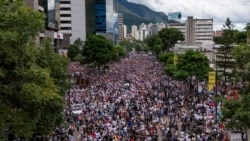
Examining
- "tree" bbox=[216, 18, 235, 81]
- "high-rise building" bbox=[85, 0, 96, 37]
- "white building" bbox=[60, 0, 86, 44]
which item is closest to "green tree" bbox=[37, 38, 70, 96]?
"tree" bbox=[216, 18, 235, 81]

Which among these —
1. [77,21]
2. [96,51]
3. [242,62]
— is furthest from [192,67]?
[77,21]

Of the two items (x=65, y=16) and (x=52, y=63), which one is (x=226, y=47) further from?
(x=65, y=16)

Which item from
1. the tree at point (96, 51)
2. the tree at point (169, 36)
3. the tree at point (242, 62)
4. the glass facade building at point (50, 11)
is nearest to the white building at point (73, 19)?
the tree at point (169, 36)

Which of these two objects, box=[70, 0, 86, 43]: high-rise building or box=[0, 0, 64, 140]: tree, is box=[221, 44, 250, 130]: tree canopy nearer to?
box=[0, 0, 64, 140]: tree

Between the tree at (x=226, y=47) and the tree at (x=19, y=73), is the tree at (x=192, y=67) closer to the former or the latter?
the tree at (x=226, y=47)

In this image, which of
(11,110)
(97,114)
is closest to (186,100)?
(97,114)
